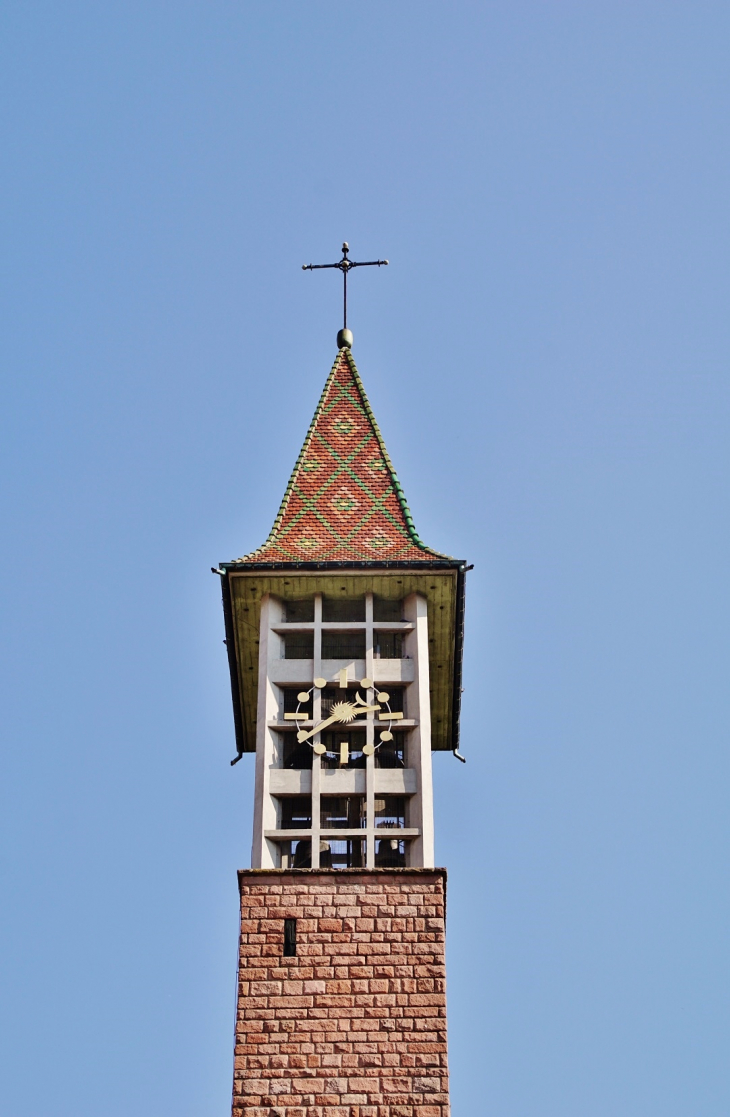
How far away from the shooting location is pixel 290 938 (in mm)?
22797

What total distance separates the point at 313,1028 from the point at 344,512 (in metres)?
8.94

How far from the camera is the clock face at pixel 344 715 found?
24.7 metres

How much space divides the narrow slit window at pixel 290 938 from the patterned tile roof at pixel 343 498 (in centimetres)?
579

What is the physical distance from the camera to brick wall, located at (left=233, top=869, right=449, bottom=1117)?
21.4m

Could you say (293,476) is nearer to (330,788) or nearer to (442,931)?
(330,788)

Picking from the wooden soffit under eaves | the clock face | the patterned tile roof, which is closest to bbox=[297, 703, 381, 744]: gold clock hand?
the clock face

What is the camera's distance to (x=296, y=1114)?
2117cm

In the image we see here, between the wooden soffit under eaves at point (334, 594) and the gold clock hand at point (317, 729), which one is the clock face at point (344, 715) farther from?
the wooden soffit under eaves at point (334, 594)

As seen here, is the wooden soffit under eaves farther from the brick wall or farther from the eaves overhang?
the brick wall

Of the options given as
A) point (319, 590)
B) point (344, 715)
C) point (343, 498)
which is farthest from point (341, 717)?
point (343, 498)

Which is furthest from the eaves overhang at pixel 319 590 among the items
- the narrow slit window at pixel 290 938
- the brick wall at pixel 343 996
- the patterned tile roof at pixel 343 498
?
the narrow slit window at pixel 290 938

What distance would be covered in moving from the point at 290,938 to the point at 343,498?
8126 millimetres

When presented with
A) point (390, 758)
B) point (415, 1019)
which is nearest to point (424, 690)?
point (390, 758)

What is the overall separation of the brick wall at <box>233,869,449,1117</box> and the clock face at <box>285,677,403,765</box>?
6.75 ft
